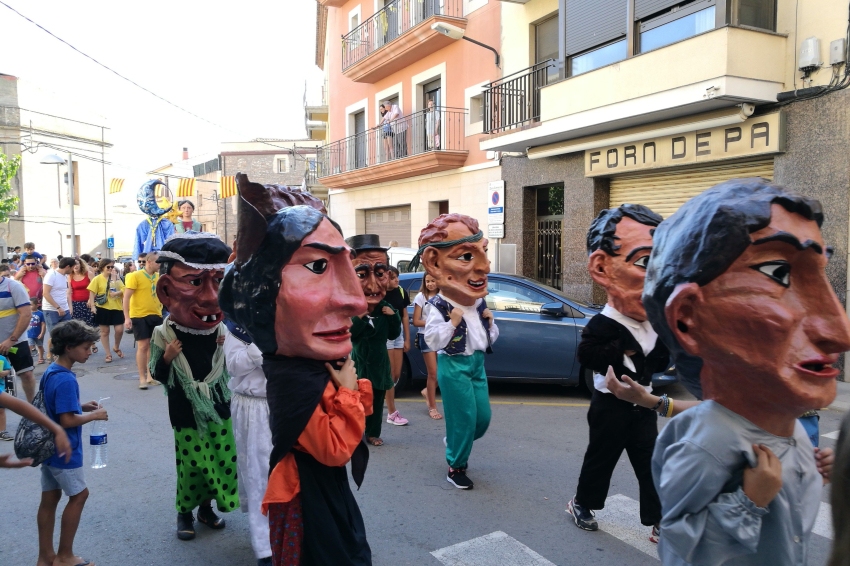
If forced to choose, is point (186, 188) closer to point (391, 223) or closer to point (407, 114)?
point (391, 223)

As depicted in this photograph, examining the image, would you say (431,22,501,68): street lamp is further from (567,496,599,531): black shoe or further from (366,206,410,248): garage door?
(567,496,599,531): black shoe

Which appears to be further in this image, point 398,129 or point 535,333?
point 398,129

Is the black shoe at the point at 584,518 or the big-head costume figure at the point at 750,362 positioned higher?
the big-head costume figure at the point at 750,362

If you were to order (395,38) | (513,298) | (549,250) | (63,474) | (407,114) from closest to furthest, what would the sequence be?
(63,474) → (513,298) → (549,250) → (395,38) → (407,114)

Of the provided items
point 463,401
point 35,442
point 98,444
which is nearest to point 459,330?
point 463,401

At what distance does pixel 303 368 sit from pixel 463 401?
221 cm

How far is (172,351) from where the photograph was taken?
3.73 m

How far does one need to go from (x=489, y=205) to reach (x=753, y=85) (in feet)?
20.6

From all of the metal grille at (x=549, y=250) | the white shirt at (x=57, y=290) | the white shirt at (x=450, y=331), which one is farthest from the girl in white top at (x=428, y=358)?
the metal grille at (x=549, y=250)

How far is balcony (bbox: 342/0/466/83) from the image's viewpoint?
1477 centimetres

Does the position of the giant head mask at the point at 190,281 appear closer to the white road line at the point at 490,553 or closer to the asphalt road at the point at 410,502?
the asphalt road at the point at 410,502

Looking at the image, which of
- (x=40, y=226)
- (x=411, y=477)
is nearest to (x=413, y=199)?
(x=411, y=477)

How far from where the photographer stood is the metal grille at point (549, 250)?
41.8 feet

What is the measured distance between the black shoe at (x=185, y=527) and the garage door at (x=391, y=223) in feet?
44.6
